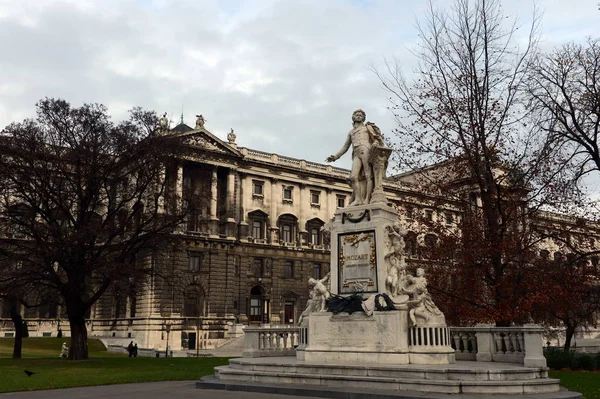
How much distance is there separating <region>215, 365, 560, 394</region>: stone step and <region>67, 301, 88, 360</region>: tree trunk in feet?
67.6

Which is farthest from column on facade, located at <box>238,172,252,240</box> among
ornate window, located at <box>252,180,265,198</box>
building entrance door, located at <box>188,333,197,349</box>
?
building entrance door, located at <box>188,333,197,349</box>

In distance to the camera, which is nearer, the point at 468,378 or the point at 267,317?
the point at 468,378

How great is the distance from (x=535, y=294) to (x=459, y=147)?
22.4ft

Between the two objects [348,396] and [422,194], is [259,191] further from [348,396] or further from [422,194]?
[348,396]

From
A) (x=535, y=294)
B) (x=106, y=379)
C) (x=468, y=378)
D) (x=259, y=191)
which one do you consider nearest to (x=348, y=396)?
(x=468, y=378)

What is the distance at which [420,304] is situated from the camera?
14531 millimetres

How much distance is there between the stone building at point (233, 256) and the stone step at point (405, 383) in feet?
126

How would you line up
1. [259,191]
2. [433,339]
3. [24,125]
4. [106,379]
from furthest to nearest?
1. [259,191]
2. [24,125]
3. [106,379]
4. [433,339]

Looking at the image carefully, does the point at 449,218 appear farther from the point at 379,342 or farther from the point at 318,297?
the point at 379,342

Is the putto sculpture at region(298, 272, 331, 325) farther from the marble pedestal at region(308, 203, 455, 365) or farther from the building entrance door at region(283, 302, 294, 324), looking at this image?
the building entrance door at region(283, 302, 294, 324)

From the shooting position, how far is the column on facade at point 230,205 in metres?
65.9

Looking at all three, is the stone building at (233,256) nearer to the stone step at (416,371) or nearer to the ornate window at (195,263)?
the ornate window at (195,263)

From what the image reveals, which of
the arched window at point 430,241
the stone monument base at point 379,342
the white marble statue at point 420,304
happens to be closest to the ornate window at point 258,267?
the arched window at point 430,241

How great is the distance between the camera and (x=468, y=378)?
1189 centimetres
